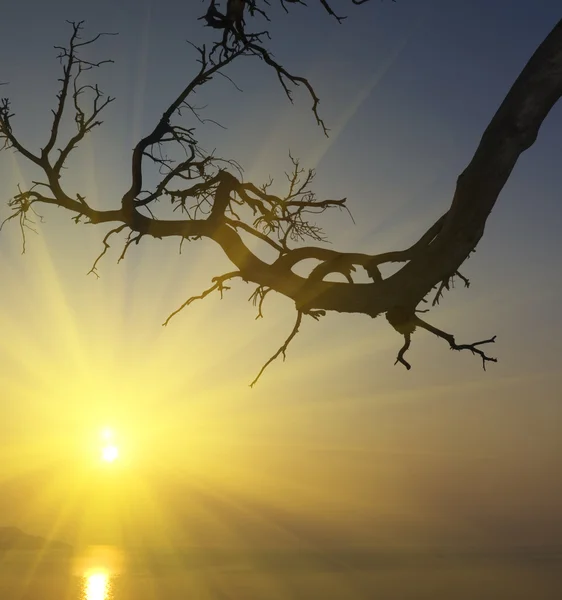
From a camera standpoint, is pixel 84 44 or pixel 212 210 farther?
pixel 84 44

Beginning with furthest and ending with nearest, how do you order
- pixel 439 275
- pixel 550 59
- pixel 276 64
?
pixel 276 64
pixel 439 275
pixel 550 59

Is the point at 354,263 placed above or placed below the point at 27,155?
below

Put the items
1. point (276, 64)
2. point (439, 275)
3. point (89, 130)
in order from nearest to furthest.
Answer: point (439, 275), point (276, 64), point (89, 130)

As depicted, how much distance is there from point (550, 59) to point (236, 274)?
258cm

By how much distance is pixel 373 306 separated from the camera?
4098 mm

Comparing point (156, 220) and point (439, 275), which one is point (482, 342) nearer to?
point (439, 275)

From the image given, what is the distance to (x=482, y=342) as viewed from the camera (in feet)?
16.1

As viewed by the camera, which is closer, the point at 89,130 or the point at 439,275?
the point at 439,275

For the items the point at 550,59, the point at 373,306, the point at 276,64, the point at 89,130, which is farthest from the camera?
the point at 89,130

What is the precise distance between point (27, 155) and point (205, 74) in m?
1.62

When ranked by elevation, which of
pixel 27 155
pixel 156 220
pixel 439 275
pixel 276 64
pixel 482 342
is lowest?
pixel 439 275

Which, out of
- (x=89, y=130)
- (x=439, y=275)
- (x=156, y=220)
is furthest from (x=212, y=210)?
(x=439, y=275)

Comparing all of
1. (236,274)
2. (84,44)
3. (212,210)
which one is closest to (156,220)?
(212,210)

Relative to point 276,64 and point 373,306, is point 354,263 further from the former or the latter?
point 276,64
